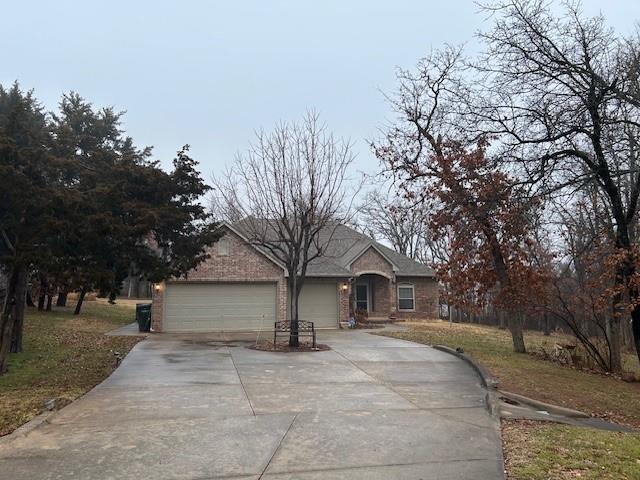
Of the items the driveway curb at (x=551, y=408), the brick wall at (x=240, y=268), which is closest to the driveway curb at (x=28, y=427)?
the driveway curb at (x=551, y=408)

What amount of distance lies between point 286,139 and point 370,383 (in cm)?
961

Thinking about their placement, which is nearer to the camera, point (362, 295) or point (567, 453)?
point (567, 453)

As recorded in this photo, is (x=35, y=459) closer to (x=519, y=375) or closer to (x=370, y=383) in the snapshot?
(x=370, y=383)

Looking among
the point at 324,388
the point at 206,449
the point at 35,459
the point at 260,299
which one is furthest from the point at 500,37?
the point at 260,299

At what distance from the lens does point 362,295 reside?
106 feet

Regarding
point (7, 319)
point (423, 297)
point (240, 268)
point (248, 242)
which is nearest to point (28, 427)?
point (7, 319)

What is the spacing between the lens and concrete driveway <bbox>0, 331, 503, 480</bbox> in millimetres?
5410

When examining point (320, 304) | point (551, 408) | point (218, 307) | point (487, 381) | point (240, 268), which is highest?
point (240, 268)

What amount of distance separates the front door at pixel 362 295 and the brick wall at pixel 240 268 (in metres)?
8.68

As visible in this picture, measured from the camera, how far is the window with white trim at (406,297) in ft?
106

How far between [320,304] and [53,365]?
14618 mm

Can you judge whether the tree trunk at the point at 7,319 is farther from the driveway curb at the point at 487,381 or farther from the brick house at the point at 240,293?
the brick house at the point at 240,293

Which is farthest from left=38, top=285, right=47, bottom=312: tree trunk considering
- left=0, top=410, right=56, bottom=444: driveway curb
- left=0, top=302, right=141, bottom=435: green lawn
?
left=0, top=410, right=56, bottom=444: driveway curb

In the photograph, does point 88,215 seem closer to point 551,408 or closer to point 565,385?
point 551,408
